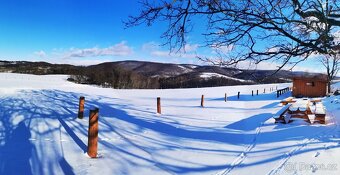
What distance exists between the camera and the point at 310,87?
37906 millimetres

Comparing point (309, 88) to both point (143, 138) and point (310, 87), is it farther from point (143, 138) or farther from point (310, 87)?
point (143, 138)

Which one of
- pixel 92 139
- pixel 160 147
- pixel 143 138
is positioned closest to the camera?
pixel 92 139

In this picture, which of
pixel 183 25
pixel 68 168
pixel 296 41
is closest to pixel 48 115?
pixel 68 168

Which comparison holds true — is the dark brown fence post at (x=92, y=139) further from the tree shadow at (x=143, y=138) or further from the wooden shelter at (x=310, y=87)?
the wooden shelter at (x=310, y=87)

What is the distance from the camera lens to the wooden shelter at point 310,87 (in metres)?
37.2

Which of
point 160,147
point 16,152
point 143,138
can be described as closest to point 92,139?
point 16,152

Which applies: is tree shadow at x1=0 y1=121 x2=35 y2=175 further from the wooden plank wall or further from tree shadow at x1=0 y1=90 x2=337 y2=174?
the wooden plank wall

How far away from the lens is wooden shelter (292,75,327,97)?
122ft

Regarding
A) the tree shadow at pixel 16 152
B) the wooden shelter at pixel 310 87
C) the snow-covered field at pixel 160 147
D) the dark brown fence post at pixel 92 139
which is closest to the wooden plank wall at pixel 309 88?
the wooden shelter at pixel 310 87

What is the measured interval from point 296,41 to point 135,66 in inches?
6580

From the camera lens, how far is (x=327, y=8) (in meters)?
6.02

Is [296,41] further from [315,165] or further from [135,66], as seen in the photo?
[135,66]

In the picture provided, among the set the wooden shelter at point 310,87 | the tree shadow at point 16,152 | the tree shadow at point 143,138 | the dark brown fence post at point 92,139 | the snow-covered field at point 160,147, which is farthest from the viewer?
→ the wooden shelter at point 310,87

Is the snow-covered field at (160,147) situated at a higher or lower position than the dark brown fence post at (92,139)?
lower
